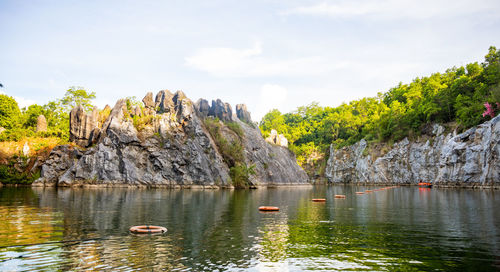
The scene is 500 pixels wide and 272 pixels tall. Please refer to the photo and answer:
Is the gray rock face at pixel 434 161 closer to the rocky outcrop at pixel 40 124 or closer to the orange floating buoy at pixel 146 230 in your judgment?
the orange floating buoy at pixel 146 230

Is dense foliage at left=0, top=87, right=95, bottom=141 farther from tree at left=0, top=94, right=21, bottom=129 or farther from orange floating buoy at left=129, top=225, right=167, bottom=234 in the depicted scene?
orange floating buoy at left=129, top=225, right=167, bottom=234

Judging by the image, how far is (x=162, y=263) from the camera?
42.3ft

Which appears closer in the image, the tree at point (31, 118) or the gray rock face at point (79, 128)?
the gray rock face at point (79, 128)

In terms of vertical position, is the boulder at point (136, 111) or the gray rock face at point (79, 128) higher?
the boulder at point (136, 111)

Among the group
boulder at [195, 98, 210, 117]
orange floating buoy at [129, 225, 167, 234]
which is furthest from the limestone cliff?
orange floating buoy at [129, 225, 167, 234]

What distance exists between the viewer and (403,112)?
4392 inches

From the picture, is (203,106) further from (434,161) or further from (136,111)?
(434,161)

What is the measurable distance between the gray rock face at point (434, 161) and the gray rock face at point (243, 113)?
3959cm

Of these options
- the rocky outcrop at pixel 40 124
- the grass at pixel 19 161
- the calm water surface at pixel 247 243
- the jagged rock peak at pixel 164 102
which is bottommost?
the calm water surface at pixel 247 243

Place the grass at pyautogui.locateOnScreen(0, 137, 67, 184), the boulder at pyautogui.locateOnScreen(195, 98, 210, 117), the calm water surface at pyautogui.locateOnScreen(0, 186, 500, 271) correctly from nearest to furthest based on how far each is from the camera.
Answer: the calm water surface at pyautogui.locateOnScreen(0, 186, 500, 271), the grass at pyautogui.locateOnScreen(0, 137, 67, 184), the boulder at pyautogui.locateOnScreen(195, 98, 210, 117)

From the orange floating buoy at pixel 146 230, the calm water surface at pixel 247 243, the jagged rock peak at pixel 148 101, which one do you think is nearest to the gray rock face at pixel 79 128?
the jagged rock peak at pixel 148 101

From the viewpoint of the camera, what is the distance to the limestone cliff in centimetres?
7338

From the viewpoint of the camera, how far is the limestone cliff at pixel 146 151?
73.4m

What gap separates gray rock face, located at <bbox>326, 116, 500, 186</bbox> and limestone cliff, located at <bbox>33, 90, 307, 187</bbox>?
39931mm
